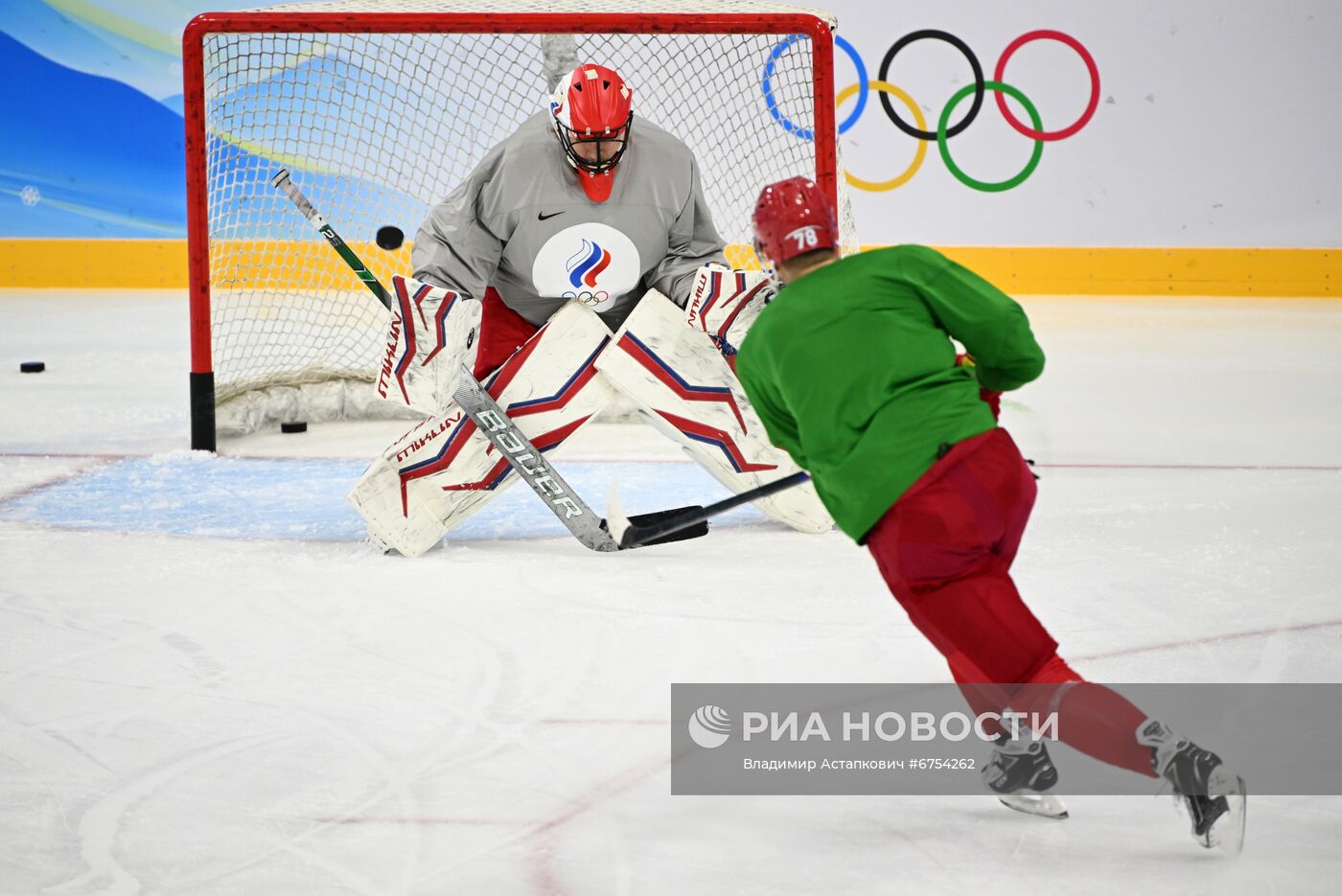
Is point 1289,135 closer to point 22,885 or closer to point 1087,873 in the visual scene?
point 1087,873

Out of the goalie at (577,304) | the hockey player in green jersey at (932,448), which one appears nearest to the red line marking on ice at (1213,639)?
the hockey player in green jersey at (932,448)

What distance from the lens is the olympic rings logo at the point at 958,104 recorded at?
8.33 metres

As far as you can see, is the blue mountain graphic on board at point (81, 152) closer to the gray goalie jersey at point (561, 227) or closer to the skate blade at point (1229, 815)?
the gray goalie jersey at point (561, 227)

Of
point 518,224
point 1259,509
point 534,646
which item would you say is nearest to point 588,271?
point 518,224

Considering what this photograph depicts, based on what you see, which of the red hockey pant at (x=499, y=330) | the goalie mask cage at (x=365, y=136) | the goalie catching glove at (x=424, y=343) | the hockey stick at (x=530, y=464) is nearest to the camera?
the goalie catching glove at (x=424, y=343)

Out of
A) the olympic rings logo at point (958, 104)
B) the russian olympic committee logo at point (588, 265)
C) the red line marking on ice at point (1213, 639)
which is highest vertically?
the olympic rings logo at point (958, 104)

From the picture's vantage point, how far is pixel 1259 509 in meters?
3.53

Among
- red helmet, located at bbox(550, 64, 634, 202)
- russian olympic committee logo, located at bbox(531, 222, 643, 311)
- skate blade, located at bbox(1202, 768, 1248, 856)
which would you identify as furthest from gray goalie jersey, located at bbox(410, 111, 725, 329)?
skate blade, located at bbox(1202, 768, 1248, 856)

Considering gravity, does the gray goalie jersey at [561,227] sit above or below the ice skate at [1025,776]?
above

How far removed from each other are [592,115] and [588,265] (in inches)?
14.3

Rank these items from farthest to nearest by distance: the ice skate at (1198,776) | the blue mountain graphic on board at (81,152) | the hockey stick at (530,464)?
the blue mountain graphic on board at (81,152) → the hockey stick at (530,464) → the ice skate at (1198,776)

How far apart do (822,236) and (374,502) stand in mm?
1671

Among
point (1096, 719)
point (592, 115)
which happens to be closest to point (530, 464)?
point (592, 115)

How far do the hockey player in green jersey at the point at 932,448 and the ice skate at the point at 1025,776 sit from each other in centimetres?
9
